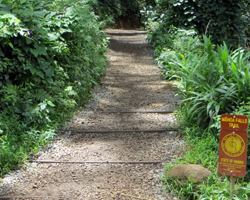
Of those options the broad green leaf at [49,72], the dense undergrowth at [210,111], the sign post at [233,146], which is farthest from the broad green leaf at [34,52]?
the sign post at [233,146]

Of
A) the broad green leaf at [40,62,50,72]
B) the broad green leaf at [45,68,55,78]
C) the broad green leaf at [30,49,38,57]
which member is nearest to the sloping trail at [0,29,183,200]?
the broad green leaf at [45,68,55,78]

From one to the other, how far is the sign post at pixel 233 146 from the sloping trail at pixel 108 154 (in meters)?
0.75

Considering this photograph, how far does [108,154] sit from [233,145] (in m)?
1.81

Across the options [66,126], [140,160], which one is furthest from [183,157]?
[66,126]

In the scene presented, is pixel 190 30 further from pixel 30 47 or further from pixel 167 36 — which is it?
pixel 30 47

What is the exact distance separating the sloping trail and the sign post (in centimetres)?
75

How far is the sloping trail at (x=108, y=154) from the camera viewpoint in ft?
10.2

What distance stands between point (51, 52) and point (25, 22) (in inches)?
24.7

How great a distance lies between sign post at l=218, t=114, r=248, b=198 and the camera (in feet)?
8.49

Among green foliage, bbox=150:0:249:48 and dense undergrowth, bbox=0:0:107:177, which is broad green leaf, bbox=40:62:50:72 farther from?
green foliage, bbox=150:0:249:48

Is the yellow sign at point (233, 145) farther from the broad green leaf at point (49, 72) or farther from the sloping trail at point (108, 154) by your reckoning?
the broad green leaf at point (49, 72)

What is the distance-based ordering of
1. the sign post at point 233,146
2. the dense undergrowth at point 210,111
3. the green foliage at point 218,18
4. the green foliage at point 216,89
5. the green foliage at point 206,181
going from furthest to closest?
the green foliage at point 218,18 → the green foliage at point 216,89 → the dense undergrowth at point 210,111 → the green foliage at point 206,181 → the sign post at point 233,146

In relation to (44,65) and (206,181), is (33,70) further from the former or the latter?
(206,181)

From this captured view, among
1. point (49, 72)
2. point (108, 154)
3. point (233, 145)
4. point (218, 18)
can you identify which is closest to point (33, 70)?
point (49, 72)
